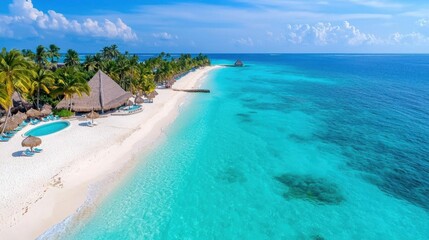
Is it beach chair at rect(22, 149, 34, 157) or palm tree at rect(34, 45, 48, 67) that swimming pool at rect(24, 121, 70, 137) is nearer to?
beach chair at rect(22, 149, 34, 157)

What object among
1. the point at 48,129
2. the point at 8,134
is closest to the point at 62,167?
the point at 8,134

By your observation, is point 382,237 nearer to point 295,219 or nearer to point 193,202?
point 295,219

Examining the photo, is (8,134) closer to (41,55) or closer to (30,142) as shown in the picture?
(30,142)

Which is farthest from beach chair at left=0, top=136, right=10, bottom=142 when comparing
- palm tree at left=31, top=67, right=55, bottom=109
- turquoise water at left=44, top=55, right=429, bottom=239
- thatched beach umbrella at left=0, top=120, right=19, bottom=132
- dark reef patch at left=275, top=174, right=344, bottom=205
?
dark reef patch at left=275, top=174, right=344, bottom=205

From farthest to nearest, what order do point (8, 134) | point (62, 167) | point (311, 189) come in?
point (8, 134)
point (62, 167)
point (311, 189)

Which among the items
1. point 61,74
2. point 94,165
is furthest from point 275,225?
point 61,74

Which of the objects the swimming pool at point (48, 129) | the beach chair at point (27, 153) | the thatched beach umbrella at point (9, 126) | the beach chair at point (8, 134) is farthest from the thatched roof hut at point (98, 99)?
the beach chair at point (27, 153)
